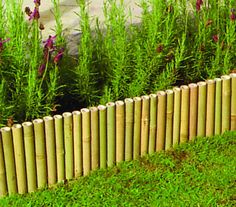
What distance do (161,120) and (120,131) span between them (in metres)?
0.37

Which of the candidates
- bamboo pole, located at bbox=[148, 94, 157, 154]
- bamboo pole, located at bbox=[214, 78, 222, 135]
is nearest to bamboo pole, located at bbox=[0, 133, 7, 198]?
bamboo pole, located at bbox=[148, 94, 157, 154]

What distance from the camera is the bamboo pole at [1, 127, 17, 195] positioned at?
13.3 feet

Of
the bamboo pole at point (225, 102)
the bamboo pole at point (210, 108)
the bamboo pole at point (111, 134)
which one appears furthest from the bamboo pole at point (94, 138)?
the bamboo pole at point (225, 102)

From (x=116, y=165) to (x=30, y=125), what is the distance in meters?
0.85

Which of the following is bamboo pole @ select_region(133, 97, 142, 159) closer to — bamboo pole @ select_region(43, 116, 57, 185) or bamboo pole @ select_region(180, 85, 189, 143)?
bamboo pole @ select_region(180, 85, 189, 143)

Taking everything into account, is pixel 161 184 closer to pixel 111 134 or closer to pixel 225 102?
pixel 111 134

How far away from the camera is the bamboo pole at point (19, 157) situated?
407 centimetres

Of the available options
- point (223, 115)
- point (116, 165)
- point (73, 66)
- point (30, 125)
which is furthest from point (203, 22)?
point (30, 125)

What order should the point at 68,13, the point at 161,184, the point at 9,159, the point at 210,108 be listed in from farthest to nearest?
the point at 68,13 < the point at 210,108 < the point at 161,184 < the point at 9,159

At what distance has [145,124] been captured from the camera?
4.57 meters

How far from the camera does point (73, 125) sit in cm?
427

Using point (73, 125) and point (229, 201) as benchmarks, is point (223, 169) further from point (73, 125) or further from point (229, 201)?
point (73, 125)

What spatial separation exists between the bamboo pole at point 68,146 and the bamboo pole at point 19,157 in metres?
0.33

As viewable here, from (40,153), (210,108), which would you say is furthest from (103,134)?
(210,108)
